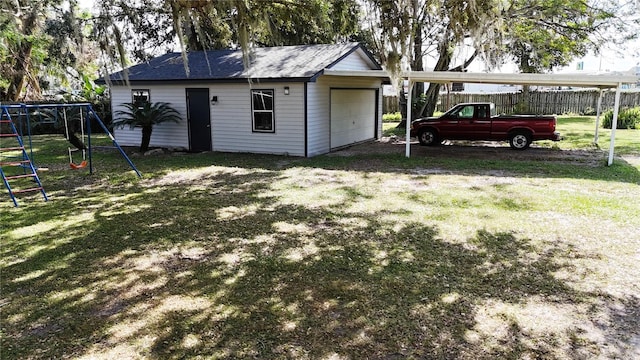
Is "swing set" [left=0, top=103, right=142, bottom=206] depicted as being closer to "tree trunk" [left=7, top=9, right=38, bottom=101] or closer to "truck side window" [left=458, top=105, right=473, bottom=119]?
"tree trunk" [left=7, top=9, right=38, bottom=101]

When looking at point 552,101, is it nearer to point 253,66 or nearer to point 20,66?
point 253,66

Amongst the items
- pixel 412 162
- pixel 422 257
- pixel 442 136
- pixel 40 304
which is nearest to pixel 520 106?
pixel 442 136

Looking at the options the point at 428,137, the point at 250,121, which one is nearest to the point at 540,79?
the point at 428,137

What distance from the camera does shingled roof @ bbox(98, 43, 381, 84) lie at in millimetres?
11930

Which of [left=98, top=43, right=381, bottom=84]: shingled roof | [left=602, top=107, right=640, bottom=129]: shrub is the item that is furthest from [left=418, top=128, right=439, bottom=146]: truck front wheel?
[left=602, top=107, right=640, bottom=129]: shrub

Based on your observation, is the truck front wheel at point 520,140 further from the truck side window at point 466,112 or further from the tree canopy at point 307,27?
the tree canopy at point 307,27

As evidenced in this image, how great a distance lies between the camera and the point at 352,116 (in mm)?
14461

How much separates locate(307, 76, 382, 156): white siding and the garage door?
0.83 feet

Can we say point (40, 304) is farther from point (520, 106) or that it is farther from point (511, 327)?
point (520, 106)

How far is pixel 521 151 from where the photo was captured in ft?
41.8

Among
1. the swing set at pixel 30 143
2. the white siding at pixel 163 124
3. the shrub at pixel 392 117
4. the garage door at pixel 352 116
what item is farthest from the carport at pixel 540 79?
the shrub at pixel 392 117

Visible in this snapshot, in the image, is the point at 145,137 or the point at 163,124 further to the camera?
the point at 163,124

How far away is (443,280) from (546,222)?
254 cm

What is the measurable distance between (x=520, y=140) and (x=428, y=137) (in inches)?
103
